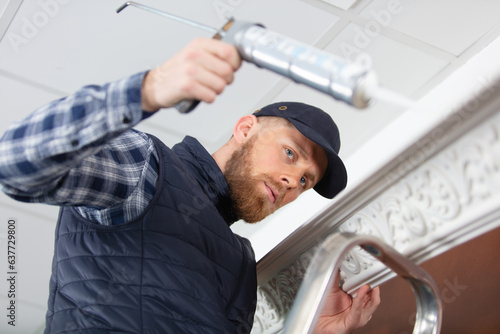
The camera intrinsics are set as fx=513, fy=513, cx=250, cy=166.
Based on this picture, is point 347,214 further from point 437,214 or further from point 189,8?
point 189,8

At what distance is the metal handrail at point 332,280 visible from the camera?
19.5 inches

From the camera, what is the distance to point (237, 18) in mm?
1594

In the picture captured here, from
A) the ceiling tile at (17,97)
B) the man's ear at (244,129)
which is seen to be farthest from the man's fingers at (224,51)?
the ceiling tile at (17,97)

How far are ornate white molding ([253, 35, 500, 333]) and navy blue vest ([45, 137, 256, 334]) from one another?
195mm

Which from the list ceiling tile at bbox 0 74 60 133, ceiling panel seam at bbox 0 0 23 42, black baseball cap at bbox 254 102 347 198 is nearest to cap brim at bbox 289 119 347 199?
black baseball cap at bbox 254 102 347 198

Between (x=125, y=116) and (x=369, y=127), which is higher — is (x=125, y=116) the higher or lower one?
the lower one

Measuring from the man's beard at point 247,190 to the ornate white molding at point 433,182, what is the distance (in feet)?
0.94

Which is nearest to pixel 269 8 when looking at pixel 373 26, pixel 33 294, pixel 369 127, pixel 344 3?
pixel 344 3

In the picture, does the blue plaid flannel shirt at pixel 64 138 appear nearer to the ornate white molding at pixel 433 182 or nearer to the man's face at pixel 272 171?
the ornate white molding at pixel 433 182

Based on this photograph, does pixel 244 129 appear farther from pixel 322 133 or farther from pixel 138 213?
pixel 138 213

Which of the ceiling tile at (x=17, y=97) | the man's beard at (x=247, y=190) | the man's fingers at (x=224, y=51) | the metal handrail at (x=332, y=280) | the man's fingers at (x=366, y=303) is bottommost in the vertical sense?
the man's fingers at (x=366, y=303)

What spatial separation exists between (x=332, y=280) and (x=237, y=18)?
1228 millimetres

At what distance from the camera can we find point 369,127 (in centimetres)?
196

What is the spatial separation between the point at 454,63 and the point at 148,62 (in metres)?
1.04
